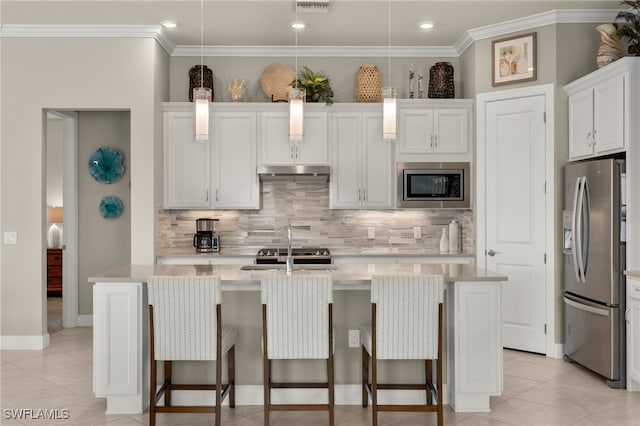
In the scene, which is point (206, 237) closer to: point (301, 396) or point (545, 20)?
point (301, 396)

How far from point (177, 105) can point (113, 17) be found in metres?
0.99

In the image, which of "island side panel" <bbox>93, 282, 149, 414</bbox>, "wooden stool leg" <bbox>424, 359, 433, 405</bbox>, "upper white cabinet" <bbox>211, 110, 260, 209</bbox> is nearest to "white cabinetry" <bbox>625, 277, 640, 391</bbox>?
"wooden stool leg" <bbox>424, 359, 433, 405</bbox>

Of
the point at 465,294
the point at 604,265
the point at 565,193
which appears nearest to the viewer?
the point at 465,294

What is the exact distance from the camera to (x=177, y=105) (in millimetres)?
5387

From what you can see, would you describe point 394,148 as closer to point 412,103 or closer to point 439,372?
point 412,103

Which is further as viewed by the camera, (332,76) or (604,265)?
(332,76)

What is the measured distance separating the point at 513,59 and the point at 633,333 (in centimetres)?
266

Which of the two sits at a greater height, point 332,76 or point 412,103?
point 332,76

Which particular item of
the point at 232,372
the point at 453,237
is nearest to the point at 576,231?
the point at 453,237

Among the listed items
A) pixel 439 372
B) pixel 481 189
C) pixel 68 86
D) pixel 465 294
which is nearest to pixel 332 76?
pixel 481 189

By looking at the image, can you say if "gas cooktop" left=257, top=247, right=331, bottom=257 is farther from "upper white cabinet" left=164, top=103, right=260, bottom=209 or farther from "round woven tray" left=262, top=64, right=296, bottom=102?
"round woven tray" left=262, top=64, right=296, bottom=102

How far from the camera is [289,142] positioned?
5.46m

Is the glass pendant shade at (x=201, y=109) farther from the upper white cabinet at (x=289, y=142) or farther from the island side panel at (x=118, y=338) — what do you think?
the upper white cabinet at (x=289, y=142)

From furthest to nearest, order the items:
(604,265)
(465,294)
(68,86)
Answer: (68,86)
(604,265)
(465,294)
